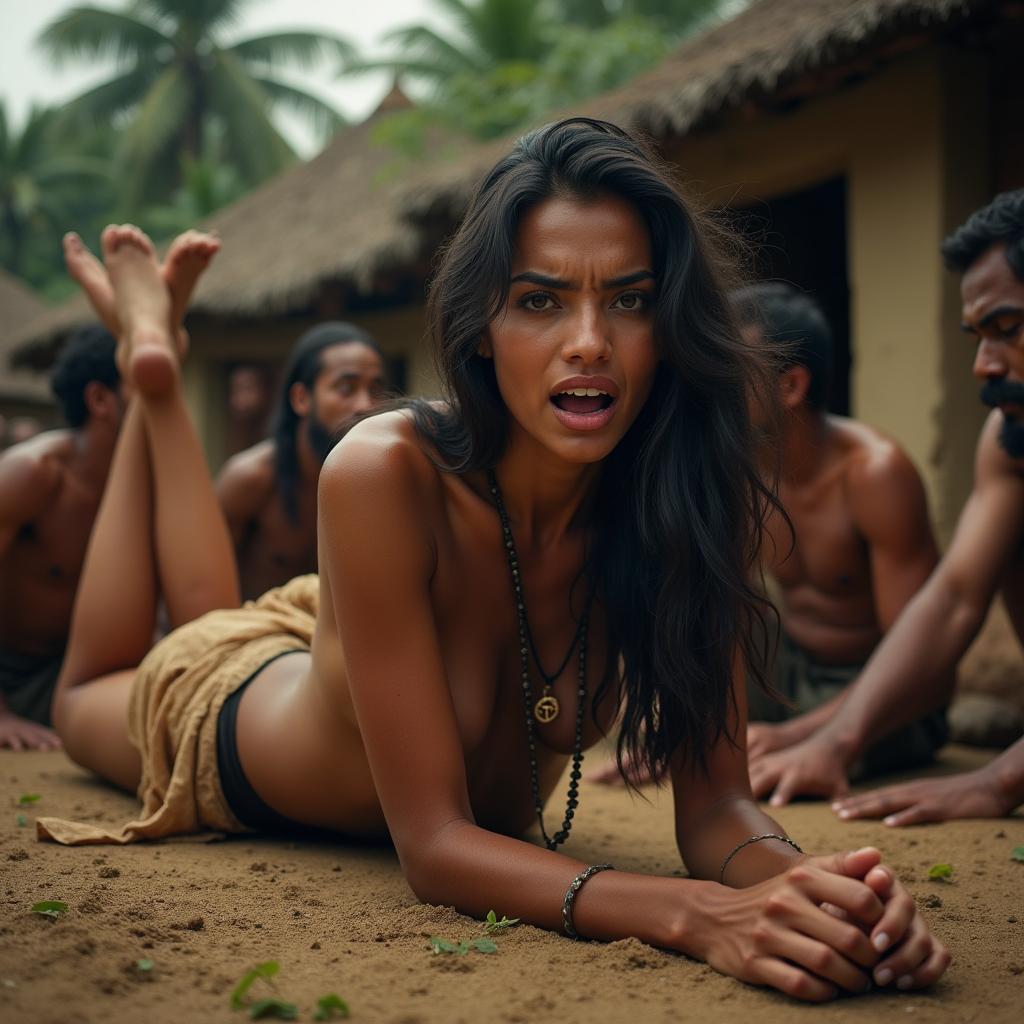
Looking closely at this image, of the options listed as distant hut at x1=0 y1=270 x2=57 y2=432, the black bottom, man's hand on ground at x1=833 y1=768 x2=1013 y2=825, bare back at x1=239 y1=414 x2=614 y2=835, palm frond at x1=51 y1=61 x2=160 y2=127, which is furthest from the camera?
palm frond at x1=51 y1=61 x2=160 y2=127

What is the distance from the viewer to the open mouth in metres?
2.16

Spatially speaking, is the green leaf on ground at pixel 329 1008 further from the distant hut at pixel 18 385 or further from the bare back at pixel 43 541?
the distant hut at pixel 18 385

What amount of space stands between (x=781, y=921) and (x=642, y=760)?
25.2 inches

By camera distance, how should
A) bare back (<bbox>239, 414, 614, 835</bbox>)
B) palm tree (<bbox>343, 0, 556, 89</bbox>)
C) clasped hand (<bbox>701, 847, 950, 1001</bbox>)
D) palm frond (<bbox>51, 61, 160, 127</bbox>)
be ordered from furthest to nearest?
1. palm frond (<bbox>51, 61, 160, 127</bbox>)
2. palm tree (<bbox>343, 0, 556, 89</bbox>)
3. bare back (<bbox>239, 414, 614, 835</bbox>)
4. clasped hand (<bbox>701, 847, 950, 1001</bbox>)

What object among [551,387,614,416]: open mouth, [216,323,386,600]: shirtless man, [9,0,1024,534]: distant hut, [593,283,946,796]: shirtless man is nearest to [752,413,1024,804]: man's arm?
[593,283,946,796]: shirtless man

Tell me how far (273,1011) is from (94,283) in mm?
3062

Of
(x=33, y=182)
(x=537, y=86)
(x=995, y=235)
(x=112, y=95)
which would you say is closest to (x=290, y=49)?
(x=112, y=95)

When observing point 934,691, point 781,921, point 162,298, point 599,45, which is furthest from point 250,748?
point 599,45

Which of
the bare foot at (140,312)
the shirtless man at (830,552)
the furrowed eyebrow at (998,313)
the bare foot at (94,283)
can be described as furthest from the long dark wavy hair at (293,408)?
the furrowed eyebrow at (998,313)

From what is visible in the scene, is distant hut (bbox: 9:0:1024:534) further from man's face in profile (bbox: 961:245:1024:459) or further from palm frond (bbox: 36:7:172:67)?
palm frond (bbox: 36:7:172:67)

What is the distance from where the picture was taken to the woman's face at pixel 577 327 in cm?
215

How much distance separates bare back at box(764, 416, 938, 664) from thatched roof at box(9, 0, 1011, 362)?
185 cm

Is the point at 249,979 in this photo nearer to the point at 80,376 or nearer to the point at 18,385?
the point at 80,376

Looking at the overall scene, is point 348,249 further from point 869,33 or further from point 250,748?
point 250,748
